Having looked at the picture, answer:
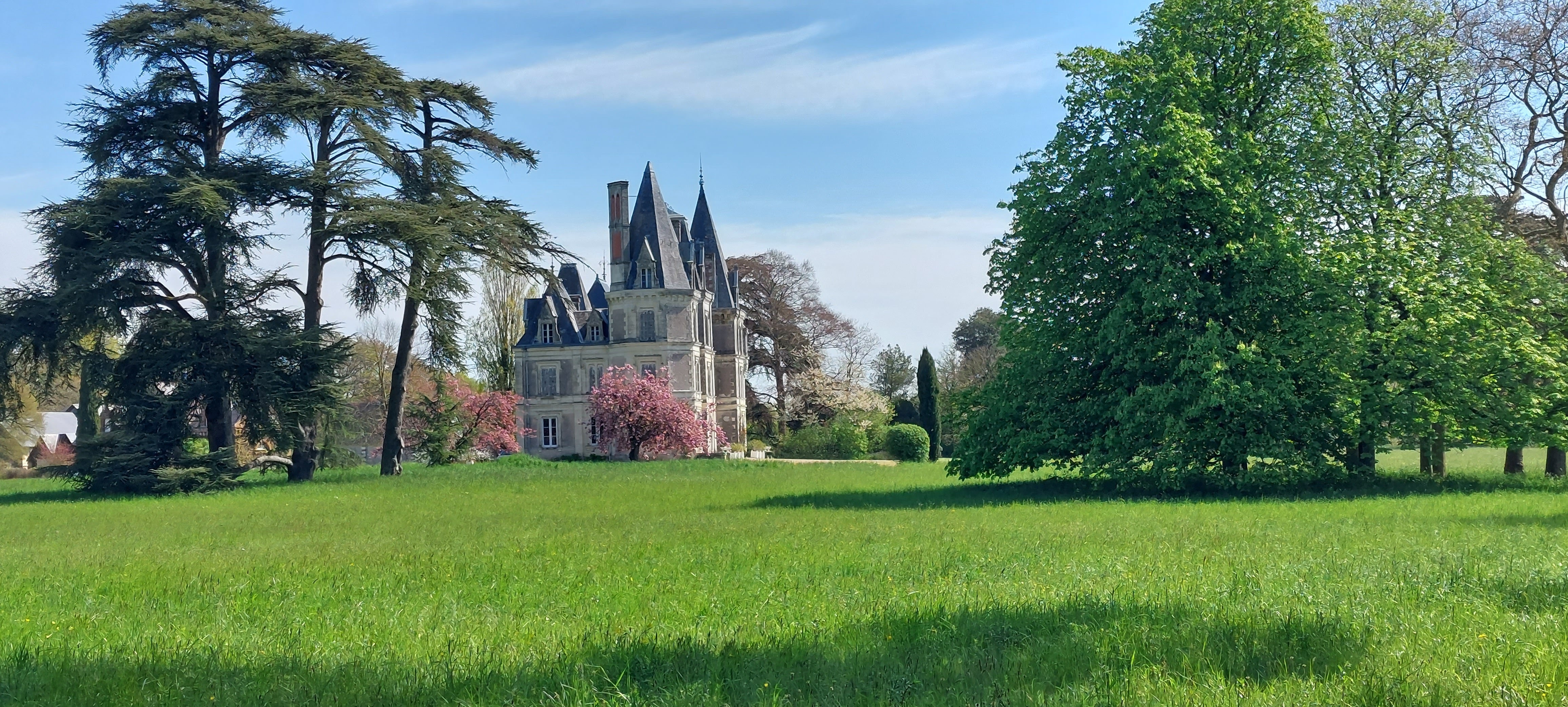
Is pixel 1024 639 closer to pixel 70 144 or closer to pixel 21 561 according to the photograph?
pixel 21 561

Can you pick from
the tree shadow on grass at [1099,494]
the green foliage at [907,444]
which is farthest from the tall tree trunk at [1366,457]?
the green foliage at [907,444]

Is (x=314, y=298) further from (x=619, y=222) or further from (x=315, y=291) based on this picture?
(x=619, y=222)

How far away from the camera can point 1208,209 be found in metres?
21.5

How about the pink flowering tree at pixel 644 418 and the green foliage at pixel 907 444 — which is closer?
the pink flowering tree at pixel 644 418

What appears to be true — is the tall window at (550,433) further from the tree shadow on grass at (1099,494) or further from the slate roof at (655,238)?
the tree shadow on grass at (1099,494)

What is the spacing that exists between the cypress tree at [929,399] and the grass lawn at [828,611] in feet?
138

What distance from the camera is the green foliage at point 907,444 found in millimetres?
53969

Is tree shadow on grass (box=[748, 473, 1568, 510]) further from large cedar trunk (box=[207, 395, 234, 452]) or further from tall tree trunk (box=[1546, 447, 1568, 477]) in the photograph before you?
large cedar trunk (box=[207, 395, 234, 452])

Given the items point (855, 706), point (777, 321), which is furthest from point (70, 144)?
point (777, 321)

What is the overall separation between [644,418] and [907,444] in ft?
39.8

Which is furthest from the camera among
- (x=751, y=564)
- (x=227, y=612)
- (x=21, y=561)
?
(x=21, y=561)

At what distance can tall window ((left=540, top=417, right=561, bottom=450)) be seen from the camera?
201 feet

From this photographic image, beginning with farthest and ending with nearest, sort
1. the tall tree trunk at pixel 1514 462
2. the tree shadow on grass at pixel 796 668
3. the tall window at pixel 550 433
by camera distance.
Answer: the tall window at pixel 550 433 < the tall tree trunk at pixel 1514 462 < the tree shadow on grass at pixel 796 668

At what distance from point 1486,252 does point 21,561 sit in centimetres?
2500
